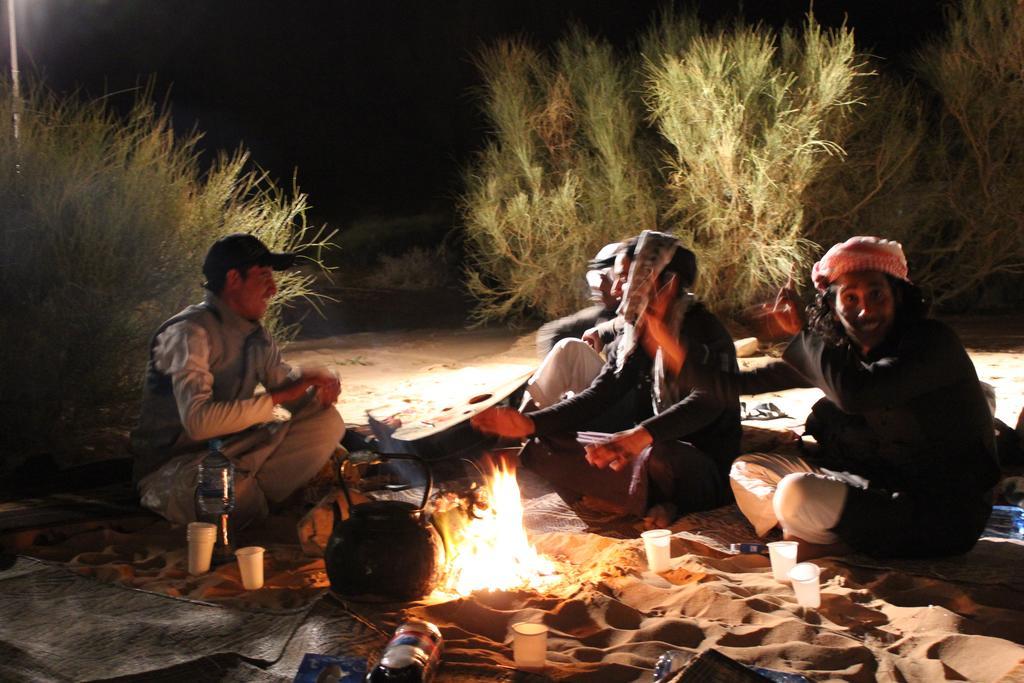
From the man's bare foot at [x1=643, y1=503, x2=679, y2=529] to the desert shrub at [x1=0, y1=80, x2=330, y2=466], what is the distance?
3366 millimetres

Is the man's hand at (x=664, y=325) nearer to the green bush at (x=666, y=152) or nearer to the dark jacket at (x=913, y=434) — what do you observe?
the dark jacket at (x=913, y=434)

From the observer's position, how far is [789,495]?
3.74 meters

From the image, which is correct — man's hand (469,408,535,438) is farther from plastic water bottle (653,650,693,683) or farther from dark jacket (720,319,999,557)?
plastic water bottle (653,650,693,683)

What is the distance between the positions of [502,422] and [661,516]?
0.87 metres

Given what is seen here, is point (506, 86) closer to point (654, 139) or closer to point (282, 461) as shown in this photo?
point (654, 139)

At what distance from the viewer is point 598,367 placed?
205 inches

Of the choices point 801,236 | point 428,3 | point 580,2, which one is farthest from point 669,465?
point 428,3

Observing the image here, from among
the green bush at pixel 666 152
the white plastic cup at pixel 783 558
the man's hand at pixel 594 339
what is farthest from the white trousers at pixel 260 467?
the green bush at pixel 666 152

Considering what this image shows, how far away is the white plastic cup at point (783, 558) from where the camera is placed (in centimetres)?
351

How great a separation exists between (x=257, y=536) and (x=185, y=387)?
770mm

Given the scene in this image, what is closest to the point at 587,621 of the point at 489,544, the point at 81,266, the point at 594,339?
the point at 489,544

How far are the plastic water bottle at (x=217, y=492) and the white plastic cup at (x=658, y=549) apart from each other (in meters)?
1.76

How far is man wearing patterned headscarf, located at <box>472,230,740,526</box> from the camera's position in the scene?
4.20m

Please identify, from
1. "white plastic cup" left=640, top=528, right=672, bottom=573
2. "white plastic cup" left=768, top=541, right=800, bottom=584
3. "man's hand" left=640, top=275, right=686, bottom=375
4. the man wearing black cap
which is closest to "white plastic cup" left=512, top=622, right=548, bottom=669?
"white plastic cup" left=640, top=528, right=672, bottom=573
